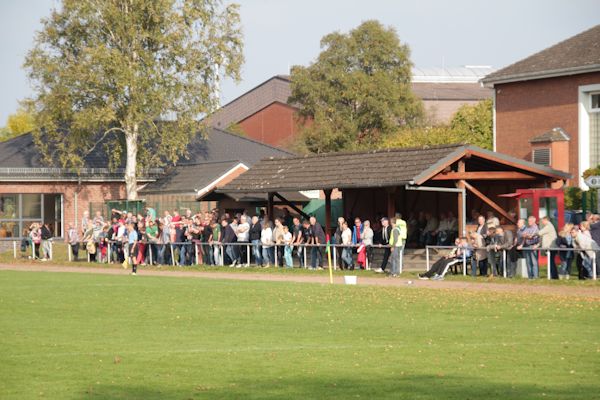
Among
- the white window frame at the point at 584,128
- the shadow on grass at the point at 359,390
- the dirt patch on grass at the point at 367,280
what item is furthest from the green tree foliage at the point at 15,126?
the shadow on grass at the point at 359,390

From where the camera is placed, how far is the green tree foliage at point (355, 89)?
7450cm

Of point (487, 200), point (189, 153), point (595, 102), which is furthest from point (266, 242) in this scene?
point (189, 153)

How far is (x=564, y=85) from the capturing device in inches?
1604

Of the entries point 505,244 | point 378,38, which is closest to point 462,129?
point 378,38

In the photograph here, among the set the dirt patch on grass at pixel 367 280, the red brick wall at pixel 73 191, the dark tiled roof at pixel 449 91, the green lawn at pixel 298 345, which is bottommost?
the green lawn at pixel 298 345

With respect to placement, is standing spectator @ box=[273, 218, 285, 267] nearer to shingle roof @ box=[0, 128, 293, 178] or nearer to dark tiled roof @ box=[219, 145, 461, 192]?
dark tiled roof @ box=[219, 145, 461, 192]

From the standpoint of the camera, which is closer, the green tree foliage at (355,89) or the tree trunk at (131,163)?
the tree trunk at (131,163)

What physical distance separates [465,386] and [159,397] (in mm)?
3093

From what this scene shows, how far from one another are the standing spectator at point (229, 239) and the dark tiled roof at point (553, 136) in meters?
11.4

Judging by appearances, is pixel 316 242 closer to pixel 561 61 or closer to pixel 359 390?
pixel 561 61

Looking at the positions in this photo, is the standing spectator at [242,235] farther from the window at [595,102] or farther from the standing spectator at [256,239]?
the window at [595,102]

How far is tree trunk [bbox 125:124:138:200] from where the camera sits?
55.2 metres

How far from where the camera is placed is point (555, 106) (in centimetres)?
4116

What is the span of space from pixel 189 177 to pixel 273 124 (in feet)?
118
